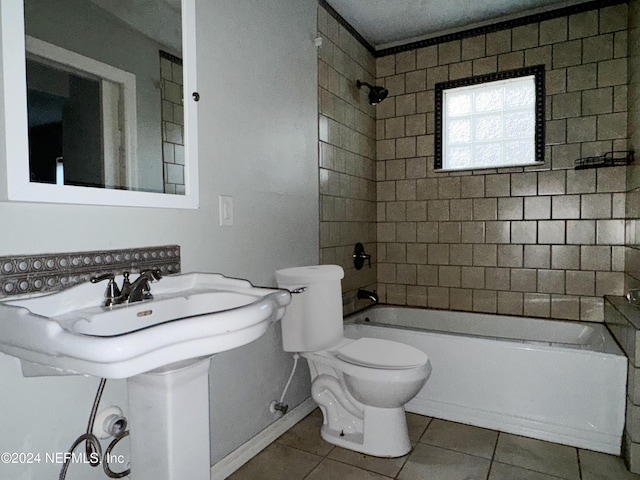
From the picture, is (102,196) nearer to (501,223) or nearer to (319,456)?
(319,456)

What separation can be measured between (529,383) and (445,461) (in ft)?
2.12

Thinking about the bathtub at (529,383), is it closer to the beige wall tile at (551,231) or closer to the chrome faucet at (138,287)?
the beige wall tile at (551,231)

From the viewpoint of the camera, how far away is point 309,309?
2.03 m

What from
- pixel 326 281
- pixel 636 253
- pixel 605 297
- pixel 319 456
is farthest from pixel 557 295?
pixel 319 456

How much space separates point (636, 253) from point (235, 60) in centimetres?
242

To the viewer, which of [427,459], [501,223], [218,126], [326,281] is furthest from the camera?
[501,223]

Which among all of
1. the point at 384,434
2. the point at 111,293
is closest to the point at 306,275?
the point at 384,434

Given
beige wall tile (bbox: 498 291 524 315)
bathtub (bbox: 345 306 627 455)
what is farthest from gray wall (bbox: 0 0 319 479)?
beige wall tile (bbox: 498 291 524 315)

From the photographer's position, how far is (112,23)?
1385 millimetres

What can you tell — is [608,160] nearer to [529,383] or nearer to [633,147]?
[633,147]

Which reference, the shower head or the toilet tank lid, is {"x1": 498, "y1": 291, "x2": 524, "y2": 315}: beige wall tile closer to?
the toilet tank lid

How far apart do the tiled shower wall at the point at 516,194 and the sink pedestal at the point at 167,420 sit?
2376mm

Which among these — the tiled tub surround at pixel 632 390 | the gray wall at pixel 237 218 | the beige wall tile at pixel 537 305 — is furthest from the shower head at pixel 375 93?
the tiled tub surround at pixel 632 390

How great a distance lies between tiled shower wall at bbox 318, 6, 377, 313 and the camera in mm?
2609
